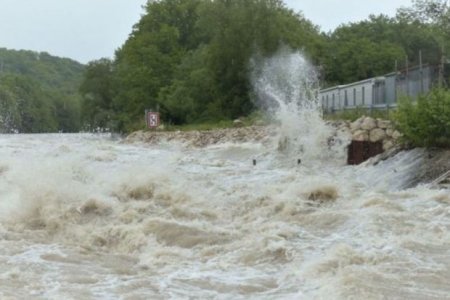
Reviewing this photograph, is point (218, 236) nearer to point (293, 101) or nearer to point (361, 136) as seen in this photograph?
point (361, 136)

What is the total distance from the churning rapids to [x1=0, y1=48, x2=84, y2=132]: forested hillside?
73163mm

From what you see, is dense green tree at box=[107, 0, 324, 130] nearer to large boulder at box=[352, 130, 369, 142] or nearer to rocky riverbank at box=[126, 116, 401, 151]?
rocky riverbank at box=[126, 116, 401, 151]

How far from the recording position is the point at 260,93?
173ft

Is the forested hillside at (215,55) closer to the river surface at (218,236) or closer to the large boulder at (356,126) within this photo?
the large boulder at (356,126)

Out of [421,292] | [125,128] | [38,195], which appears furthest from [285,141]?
[125,128]

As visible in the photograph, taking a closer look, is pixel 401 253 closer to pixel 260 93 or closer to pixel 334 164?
pixel 334 164

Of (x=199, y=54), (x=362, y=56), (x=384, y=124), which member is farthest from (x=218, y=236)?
(x=362, y=56)

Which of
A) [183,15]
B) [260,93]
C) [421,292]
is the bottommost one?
[421,292]

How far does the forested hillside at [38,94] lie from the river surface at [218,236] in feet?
240

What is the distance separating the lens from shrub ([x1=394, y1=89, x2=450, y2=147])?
52.2 feet

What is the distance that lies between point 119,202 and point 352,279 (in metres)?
6.48

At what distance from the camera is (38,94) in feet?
411

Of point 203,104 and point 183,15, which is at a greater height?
point 183,15

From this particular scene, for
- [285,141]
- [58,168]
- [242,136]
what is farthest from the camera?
[242,136]
